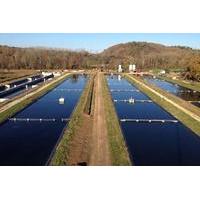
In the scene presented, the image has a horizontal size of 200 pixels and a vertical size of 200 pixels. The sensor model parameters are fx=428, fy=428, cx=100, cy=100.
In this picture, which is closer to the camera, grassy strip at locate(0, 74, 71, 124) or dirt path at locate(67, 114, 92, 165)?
dirt path at locate(67, 114, 92, 165)

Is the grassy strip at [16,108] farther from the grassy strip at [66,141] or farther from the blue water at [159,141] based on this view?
the blue water at [159,141]

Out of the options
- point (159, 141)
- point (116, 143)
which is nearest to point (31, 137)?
point (116, 143)

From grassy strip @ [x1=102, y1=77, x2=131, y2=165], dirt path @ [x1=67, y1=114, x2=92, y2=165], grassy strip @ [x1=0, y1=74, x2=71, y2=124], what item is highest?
grassy strip @ [x1=102, y1=77, x2=131, y2=165]

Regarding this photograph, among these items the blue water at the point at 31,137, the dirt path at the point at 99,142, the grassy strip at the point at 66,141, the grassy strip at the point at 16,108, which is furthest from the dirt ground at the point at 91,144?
the grassy strip at the point at 16,108

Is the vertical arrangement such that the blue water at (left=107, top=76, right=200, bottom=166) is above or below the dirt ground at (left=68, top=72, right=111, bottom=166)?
below

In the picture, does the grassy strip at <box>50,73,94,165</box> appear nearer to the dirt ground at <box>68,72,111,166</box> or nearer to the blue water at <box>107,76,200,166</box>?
the dirt ground at <box>68,72,111,166</box>

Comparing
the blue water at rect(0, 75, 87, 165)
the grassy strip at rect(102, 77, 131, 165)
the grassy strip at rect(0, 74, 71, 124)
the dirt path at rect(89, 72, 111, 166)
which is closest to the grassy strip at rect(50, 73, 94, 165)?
the blue water at rect(0, 75, 87, 165)

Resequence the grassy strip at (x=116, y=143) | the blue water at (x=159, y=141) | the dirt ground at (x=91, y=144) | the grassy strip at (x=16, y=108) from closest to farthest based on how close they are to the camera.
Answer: the grassy strip at (x=116, y=143) → the dirt ground at (x=91, y=144) → the blue water at (x=159, y=141) → the grassy strip at (x=16, y=108)

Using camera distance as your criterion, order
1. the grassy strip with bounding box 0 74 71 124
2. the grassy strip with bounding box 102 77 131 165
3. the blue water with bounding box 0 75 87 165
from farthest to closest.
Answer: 1. the grassy strip with bounding box 0 74 71 124
2. the blue water with bounding box 0 75 87 165
3. the grassy strip with bounding box 102 77 131 165

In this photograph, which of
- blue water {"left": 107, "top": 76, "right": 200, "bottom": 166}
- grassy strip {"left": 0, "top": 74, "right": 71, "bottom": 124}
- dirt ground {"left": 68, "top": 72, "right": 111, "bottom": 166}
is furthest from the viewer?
grassy strip {"left": 0, "top": 74, "right": 71, "bottom": 124}
